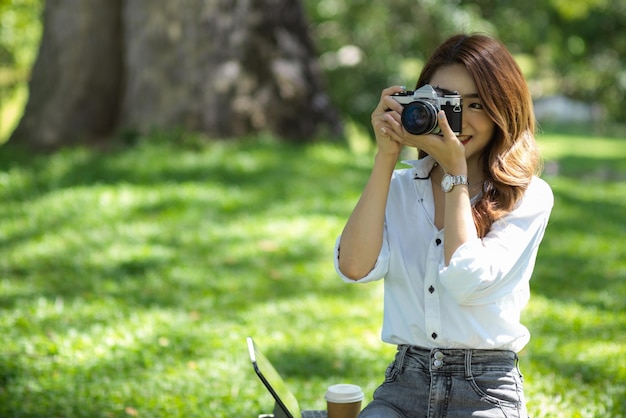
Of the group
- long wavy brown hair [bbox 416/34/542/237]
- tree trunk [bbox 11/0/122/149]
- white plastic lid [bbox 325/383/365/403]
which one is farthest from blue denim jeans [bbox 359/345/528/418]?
tree trunk [bbox 11/0/122/149]

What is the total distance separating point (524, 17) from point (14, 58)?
10880 mm

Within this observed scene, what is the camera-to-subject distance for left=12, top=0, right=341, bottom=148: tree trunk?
26.2 ft

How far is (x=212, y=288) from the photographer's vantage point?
565 cm

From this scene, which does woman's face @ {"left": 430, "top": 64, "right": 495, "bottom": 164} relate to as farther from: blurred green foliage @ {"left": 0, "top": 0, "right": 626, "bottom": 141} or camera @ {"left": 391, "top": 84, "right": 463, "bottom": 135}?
blurred green foliage @ {"left": 0, "top": 0, "right": 626, "bottom": 141}

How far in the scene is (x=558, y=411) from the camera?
376 centimetres

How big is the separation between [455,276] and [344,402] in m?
0.65

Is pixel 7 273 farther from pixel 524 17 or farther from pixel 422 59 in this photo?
pixel 524 17

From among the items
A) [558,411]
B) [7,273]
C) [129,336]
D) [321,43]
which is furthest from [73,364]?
[321,43]

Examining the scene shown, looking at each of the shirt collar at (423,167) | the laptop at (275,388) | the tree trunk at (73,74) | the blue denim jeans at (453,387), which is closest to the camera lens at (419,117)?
the shirt collar at (423,167)

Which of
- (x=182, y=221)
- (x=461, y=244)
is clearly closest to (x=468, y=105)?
(x=461, y=244)

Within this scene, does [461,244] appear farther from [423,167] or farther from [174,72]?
[174,72]

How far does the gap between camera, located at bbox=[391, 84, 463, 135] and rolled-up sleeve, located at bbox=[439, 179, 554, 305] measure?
33 centimetres

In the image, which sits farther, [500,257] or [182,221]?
[182,221]

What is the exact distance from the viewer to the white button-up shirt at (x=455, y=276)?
248cm
